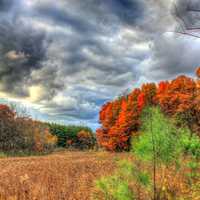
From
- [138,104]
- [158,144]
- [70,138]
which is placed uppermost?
[138,104]

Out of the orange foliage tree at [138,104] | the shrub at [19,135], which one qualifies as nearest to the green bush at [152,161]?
the orange foliage tree at [138,104]

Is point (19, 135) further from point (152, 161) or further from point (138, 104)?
point (152, 161)

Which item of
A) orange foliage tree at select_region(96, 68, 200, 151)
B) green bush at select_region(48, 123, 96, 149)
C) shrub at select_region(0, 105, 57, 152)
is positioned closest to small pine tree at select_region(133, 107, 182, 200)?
orange foliage tree at select_region(96, 68, 200, 151)

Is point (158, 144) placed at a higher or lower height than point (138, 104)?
lower

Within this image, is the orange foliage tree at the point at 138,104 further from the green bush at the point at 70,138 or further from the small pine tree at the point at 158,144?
the small pine tree at the point at 158,144

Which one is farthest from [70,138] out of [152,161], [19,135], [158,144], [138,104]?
[158,144]

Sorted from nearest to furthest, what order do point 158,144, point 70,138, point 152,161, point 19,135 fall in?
point 158,144, point 152,161, point 19,135, point 70,138

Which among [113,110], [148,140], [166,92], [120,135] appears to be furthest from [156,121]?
[113,110]

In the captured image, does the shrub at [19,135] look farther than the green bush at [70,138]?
No

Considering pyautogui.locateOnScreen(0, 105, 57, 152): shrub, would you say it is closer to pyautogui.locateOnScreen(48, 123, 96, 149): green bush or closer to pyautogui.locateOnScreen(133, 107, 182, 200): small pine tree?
pyautogui.locateOnScreen(48, 123, 96, 149): green bush

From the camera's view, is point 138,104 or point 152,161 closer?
point 152,161

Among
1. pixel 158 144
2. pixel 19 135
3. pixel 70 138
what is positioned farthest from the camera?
pixel 70 138

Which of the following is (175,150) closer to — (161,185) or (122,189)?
(161,185)

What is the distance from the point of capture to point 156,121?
6207 mm
